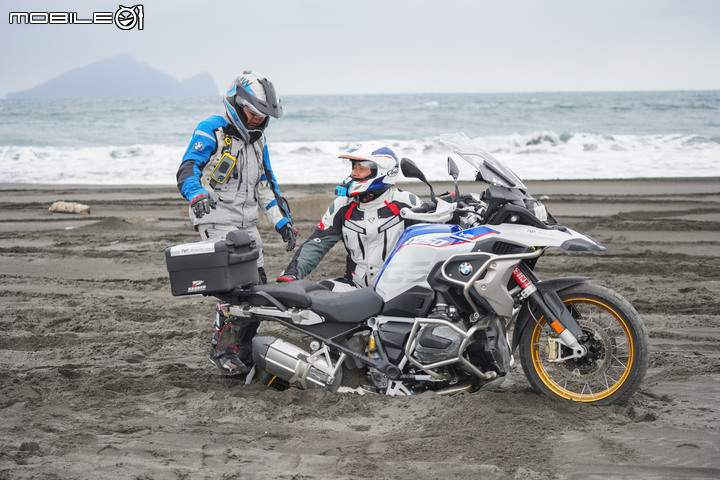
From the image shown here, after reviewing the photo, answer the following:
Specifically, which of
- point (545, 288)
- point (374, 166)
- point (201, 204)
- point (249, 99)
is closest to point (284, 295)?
point (201, 204)

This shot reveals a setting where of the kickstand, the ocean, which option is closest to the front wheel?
the ocean

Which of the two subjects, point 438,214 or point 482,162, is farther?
point 438,214

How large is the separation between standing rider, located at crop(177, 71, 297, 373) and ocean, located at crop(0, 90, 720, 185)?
1.52 metres

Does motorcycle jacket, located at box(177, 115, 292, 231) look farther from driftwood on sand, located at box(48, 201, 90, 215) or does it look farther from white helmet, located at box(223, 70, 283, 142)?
driftwood on sand, located at box(48, 201, 90, 215)

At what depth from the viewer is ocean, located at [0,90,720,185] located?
749 inches

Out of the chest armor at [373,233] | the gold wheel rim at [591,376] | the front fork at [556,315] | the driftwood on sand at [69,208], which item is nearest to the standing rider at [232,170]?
the chest armor at [373,233]

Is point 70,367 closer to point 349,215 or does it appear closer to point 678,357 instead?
point 349,215

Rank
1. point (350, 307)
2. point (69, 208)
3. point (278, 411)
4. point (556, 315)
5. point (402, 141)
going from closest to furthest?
point (556, 315) < point (278, 411) < point (350, 307) < point (69, 208) < point (402, 141)

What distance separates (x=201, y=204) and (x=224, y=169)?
530 mm

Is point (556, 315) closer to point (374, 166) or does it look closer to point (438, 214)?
point (438, 214)

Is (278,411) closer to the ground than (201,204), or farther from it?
closer to the ground

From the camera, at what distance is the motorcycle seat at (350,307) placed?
4.25m

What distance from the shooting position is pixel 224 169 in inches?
194

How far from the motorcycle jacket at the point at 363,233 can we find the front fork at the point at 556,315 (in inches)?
42.4
